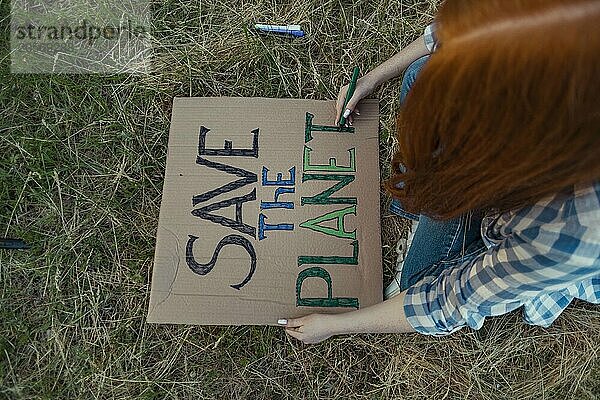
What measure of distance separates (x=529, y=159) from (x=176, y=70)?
3.10 feet

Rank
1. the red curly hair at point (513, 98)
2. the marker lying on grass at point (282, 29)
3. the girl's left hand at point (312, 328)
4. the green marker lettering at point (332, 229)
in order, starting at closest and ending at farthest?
the red curly hair at point (513, 98) < the girl's left hand at point (312, 328) < the green marker lettering at point (332, 229) < the marker lying on grass at point (282, 29)

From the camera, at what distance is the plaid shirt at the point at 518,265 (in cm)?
58

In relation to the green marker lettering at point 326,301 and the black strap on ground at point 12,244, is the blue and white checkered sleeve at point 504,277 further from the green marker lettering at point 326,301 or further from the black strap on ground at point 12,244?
the black strap on ground at point 12,244

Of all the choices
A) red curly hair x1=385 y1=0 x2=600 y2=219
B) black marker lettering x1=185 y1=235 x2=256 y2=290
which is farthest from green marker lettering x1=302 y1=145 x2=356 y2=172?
red curly hair x1=385 y1=0 x2=600 y2=219

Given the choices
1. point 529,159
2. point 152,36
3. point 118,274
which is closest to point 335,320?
point 118,274

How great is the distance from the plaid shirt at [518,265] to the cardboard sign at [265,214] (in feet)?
1.00

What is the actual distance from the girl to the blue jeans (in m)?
0.05

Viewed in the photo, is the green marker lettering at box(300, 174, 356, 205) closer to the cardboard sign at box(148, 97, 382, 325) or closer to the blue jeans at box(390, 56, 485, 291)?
the cardboard sign at box(148, 97, 382, 325)

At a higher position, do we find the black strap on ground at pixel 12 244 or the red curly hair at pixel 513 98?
the red curly hair at pixel 513 98

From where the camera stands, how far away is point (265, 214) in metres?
1.12

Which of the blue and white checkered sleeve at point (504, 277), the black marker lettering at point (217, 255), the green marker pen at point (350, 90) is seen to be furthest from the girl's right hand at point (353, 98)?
the blue and white checkered sleeve at point (504, 277)

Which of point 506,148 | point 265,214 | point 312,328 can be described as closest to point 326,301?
point 312,328

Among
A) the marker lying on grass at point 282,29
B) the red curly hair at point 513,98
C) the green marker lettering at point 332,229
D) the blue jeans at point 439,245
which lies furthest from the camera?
the marker lying on grass at point 282,29

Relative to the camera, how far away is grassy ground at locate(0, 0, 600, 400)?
1.07 m
